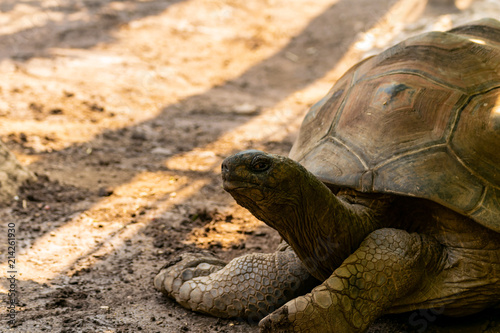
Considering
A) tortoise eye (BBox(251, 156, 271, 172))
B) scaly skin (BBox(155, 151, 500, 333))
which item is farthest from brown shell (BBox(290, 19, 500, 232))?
tortoise eye (BBox(251, 156, 271, 172))

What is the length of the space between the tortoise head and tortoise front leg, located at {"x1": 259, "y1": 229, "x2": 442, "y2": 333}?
0.36 m

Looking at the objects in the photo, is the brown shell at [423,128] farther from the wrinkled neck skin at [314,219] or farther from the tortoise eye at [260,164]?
the tortoise eye at [260,164]

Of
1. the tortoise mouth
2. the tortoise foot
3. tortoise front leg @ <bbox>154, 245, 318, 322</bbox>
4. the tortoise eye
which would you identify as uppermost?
the tortoise eye

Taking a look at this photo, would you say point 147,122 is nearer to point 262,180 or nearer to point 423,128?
point 423,128

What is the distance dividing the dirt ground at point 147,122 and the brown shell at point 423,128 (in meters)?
0.62

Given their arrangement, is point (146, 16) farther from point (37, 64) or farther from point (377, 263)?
point (377, 263)

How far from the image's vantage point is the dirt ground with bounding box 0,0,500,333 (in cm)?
266

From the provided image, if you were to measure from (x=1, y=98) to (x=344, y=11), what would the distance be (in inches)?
215

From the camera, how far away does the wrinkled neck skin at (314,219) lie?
207cm

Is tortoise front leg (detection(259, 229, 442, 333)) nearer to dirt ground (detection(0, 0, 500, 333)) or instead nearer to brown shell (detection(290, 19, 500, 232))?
brown shell (detection(290, 19, 500, 232))

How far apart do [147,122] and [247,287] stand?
3062 millimetres

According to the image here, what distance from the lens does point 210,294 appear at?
100 inches

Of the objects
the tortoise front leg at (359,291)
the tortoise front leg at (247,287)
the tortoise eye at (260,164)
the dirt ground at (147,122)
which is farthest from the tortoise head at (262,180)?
the dirt ground at (147,122)

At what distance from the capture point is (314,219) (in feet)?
7.19
